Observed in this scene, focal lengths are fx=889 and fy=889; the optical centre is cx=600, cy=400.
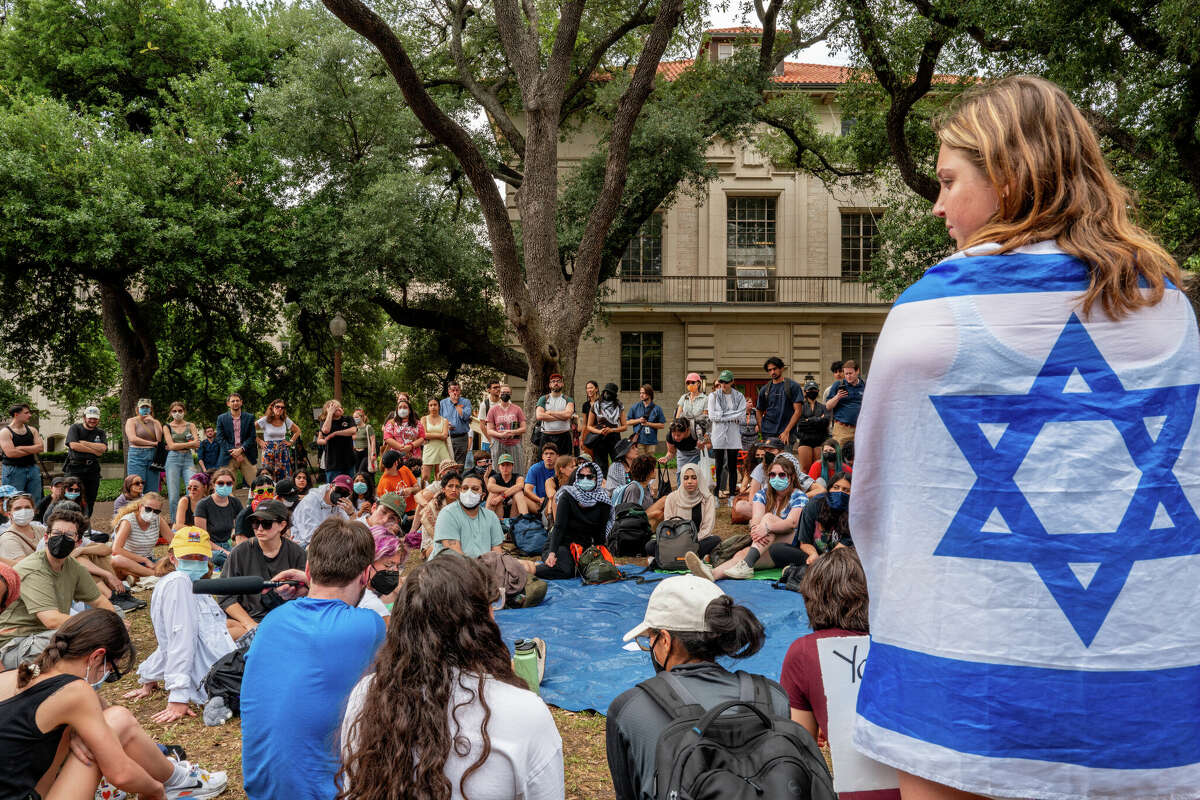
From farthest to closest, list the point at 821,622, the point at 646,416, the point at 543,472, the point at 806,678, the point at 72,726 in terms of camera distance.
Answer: the point at 646,416, the point at 543,472, the point at 72,726, the point at 821,622, the point at 806,678

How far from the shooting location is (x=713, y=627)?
9.37 ft

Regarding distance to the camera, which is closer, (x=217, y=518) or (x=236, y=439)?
(x=217, y=518)

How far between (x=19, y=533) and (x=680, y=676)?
7.88 m

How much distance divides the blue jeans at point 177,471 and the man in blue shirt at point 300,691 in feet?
35.1

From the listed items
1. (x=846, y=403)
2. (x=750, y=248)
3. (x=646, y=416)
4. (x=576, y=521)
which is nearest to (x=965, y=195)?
(x=576, y=521)

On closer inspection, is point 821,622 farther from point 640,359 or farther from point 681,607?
point 640,359

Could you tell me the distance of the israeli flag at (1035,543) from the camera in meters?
1.14

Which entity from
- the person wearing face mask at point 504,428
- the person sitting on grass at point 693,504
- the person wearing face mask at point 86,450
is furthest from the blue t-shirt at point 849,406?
the person wearing face mask at point 86,450

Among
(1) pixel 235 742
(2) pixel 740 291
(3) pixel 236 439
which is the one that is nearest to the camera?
(1) pixel 235 742

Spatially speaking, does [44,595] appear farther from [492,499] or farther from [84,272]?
[84,272]

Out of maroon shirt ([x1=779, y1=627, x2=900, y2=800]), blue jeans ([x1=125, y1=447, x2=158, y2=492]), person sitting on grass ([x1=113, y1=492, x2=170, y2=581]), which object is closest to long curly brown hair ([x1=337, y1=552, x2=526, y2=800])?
maroon shirt ([x1=779, y1=627, x2=900, y2=800])

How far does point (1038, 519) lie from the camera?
1160 millimetres

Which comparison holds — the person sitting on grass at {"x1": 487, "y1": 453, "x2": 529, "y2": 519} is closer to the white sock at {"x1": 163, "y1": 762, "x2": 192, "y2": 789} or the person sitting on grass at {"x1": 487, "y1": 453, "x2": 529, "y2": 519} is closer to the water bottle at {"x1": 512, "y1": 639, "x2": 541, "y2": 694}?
the water bottle at {"x1": 512, "y1": 639, "x2": 541, "y2": 694}

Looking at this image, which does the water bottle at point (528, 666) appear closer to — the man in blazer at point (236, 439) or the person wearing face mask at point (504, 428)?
the person wearing face mask at point (504, 428)
